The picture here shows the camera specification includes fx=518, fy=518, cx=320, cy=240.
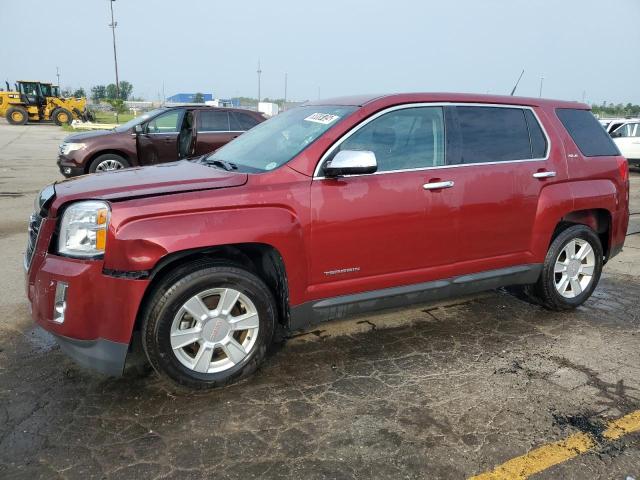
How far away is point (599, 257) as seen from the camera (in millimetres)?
4598

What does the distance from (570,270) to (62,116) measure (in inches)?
1436

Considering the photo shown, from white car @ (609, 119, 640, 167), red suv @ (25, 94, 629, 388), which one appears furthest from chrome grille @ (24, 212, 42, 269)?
white car @ (609, 119, 640, 167)

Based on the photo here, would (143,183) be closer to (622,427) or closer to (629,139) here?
(622,427)

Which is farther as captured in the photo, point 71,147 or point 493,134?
point 71,147

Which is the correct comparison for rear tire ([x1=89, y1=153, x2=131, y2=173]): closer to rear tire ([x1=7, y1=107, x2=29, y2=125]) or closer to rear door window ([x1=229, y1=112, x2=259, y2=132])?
rear door window ([x1=229, y1=112, x2=259, y2=132])

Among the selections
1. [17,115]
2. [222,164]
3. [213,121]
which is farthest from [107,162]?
[17,115]

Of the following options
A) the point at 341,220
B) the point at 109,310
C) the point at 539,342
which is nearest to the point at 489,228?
the point at 539,342

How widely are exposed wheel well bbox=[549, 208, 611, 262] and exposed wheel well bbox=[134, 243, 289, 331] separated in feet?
8.09

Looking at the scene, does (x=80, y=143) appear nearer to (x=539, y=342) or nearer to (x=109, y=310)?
(x=109, y=310)

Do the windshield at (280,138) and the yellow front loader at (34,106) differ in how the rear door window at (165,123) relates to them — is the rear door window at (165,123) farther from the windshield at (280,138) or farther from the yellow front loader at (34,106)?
the yellow front loader at (34,106)

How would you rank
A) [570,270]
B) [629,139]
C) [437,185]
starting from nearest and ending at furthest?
[437,185], [570,270], [629,139]

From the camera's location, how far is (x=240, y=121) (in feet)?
34.0

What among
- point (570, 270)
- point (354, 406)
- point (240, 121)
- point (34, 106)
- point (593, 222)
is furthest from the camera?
point (34, 106)

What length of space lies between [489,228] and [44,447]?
315cm
